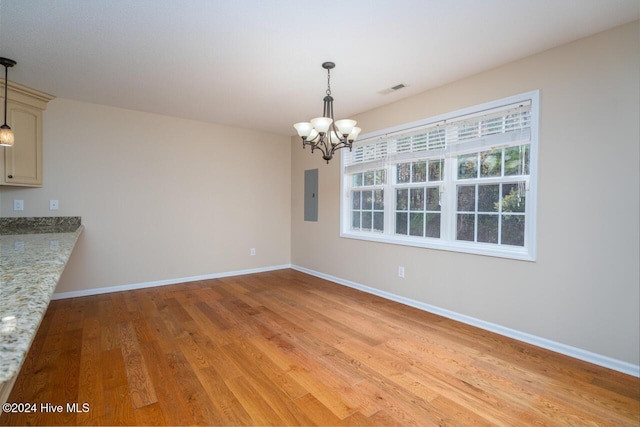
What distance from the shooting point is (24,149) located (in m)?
3.39

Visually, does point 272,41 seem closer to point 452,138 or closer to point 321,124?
point 321,124

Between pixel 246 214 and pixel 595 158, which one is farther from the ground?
pixel 595 158

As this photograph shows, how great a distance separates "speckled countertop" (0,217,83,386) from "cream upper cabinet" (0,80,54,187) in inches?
54.2

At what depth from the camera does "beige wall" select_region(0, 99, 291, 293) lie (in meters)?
3.83

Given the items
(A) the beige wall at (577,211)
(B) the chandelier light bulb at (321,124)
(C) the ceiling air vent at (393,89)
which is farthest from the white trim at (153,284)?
(C) the ceiling air vent at (393,89)

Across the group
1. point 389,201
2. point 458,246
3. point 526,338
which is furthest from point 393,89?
point 526,338

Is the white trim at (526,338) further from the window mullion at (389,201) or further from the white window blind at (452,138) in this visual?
the white window blind at (452,138)

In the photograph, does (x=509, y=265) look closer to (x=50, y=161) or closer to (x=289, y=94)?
(x=289, y=94)

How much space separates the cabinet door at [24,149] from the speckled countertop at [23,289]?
1376 millimetres

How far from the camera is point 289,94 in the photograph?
360 centimetres

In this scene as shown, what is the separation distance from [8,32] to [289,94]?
7.88 feet

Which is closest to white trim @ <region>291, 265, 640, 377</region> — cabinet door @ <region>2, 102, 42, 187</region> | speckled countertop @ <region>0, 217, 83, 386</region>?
speckled countertop @ <region>0, 217, 83, 386</region>

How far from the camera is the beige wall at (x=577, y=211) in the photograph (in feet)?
7.29

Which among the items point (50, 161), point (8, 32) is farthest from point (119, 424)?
point (50, 161)
